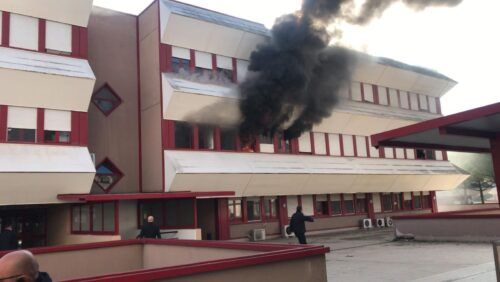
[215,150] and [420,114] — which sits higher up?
[420,114]

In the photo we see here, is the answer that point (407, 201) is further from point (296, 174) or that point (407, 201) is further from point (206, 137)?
point (206, 137)

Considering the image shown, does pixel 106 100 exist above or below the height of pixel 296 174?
above

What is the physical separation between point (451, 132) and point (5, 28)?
52.3 feet

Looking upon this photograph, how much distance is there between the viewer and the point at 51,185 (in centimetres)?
1736

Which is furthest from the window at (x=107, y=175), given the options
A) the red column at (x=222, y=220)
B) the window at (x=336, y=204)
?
the window at (x=336, y=204)

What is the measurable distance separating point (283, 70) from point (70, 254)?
15.7m

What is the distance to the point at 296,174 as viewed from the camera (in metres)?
24.5

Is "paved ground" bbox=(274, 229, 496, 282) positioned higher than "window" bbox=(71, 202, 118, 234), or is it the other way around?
"window" bbox=(71, 202, 118, 234)

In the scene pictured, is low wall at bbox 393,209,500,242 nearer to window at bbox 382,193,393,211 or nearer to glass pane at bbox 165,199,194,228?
glass pane at bbox 165,199,194,228

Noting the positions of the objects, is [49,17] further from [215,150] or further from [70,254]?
[70,254]

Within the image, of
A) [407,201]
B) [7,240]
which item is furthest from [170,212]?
[407,201]

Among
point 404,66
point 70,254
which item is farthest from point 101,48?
point 404,66

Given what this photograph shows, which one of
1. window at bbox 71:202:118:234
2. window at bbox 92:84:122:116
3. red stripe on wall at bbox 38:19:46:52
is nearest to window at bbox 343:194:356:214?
window at bbox 71:202:118:234

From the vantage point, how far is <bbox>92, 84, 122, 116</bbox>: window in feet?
69.9
